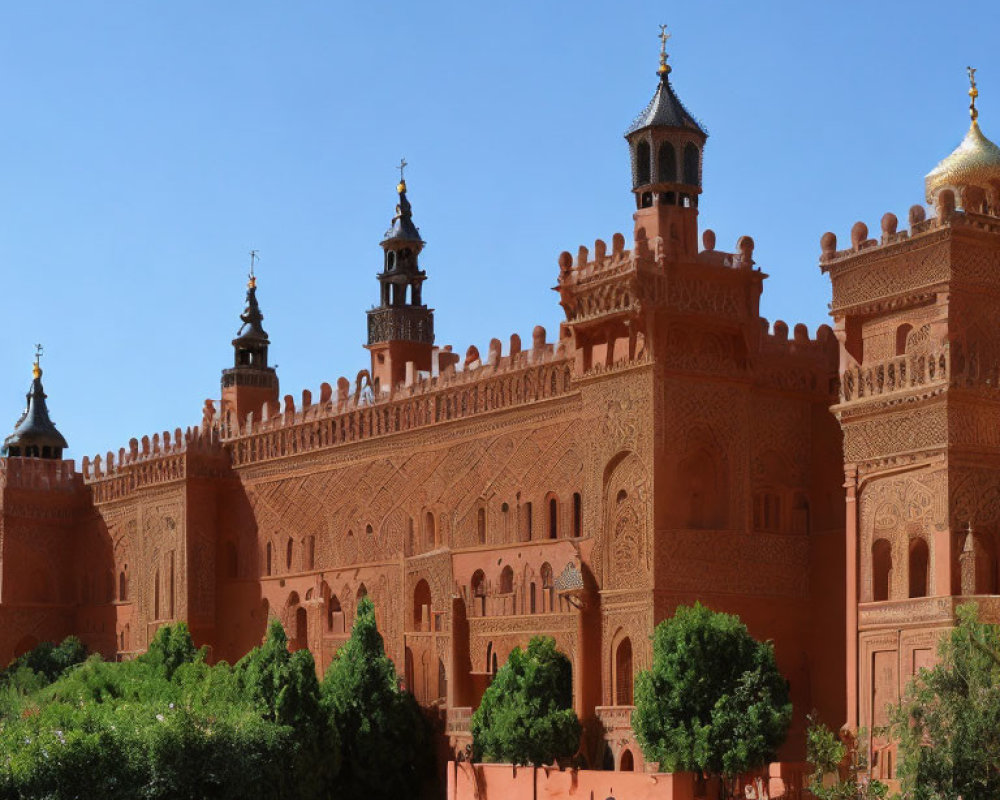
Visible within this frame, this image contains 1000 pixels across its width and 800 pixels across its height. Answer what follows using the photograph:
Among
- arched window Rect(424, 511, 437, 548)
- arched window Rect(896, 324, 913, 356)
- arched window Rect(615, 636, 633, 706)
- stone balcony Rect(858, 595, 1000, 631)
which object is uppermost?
arched window Rect(896, 324, 913, 356)

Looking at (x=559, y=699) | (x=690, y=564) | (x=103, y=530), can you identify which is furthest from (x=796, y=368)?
(x=103, y=530)

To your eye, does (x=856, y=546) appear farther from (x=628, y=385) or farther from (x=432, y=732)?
(x=432, y=732)

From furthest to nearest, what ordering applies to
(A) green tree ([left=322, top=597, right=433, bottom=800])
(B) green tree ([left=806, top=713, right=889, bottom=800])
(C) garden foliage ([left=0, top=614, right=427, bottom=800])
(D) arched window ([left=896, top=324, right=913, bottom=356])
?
(A) green tree ([left=322, top=597, right=433, bottom=800]), (D) arched window ([left=896, top=324, right=913, bottom=356]), (C) garden foliage ([left=0, top=614, right=427, bottom=800]), (B) green tree ([left=806, top=713, right=889, bottom=800])

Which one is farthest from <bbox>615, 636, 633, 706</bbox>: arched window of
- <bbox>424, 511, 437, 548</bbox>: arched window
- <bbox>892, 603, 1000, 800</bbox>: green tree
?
<bbox>892, 603, 1000, 800</bbox>: green tree

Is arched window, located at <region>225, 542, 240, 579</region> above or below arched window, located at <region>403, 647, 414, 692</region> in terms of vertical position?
above

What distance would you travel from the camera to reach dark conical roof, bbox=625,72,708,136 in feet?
118

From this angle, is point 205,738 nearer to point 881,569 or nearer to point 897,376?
point 881,569

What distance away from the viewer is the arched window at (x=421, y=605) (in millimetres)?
41250

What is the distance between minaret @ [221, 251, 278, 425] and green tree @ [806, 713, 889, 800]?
2280 centimetres

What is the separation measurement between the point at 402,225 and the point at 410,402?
22.9 feet

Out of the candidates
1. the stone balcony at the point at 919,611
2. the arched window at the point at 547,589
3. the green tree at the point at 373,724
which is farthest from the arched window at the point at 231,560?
the stone balcony at the point at 919,611

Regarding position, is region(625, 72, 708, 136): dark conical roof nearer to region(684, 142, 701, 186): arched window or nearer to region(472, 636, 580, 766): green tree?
region(684, 142, 701, 186): arched window

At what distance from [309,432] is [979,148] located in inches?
730

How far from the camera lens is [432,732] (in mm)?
39375
